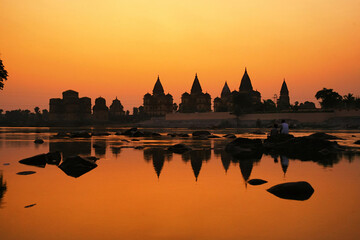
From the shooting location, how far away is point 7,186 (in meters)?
11.7

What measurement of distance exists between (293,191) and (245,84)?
144 m

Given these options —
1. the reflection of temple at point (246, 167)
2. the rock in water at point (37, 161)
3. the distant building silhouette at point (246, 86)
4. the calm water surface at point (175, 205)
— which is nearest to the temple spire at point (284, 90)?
the distant building silhouette at point (246, 86)

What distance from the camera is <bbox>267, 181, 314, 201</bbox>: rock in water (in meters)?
Result: 10.3

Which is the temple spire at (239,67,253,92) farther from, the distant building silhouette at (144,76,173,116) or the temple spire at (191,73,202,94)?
the distant building silhouette at (144,76,173,116)

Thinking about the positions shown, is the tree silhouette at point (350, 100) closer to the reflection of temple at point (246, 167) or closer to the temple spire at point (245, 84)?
the temple spire at point (245, 84)

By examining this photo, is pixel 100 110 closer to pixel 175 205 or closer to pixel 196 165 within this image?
pixel 196 165

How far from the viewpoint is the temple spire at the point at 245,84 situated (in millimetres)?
150625

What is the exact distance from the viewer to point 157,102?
178625 millimetres

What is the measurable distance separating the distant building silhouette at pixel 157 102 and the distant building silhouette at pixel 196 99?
326 inches

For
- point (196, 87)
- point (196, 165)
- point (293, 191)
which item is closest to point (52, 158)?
point (196, 165)

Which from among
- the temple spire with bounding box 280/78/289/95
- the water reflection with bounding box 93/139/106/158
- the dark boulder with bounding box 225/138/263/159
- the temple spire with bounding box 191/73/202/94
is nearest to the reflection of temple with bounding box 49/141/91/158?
the water reflection with bounding box 93/139/106/158

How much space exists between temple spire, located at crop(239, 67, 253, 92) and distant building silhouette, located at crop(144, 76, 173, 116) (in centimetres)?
4363

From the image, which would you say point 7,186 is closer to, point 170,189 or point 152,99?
point 170,189

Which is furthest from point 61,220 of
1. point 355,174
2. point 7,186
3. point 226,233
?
point 355,174
